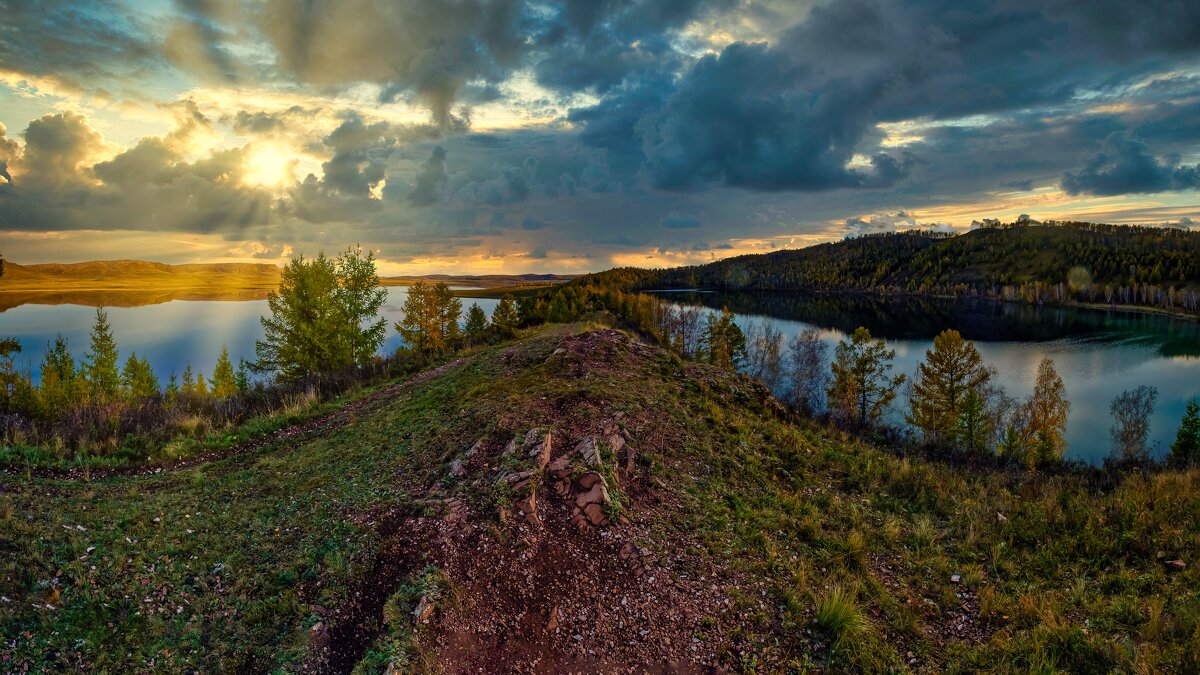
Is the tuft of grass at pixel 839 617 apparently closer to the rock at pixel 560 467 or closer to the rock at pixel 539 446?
the rock at pixel 560 467

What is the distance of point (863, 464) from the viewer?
13.1m

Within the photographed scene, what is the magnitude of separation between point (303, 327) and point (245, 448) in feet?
57.0

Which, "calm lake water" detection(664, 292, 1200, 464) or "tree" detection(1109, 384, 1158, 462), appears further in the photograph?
"calm lake water" detection(664, 292, 1200, 464)

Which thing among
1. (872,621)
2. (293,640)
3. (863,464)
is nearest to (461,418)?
(293,640)

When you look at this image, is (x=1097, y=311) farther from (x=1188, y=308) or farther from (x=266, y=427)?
(x=266, y=427)

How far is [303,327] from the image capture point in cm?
2953

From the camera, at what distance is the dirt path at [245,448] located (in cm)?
1131

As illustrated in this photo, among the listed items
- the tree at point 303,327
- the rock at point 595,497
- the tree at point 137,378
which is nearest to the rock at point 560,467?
the rock at point 595,497

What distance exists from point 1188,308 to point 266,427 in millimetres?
203530

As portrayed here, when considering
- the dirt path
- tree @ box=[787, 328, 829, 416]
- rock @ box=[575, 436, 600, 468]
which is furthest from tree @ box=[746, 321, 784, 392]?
rock @ box=[575, 436, 600, 468]

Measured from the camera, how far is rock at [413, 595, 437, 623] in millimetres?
6238

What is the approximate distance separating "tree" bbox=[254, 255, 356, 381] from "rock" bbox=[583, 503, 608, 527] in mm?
25477

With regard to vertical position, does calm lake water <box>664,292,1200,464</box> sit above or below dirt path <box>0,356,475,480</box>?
below

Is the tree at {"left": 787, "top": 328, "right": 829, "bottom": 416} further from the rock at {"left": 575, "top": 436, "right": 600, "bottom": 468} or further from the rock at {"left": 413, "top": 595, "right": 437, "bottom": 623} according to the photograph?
the rock at {"left": 413, "top": 595, "right": 437, "bottom": 623}
